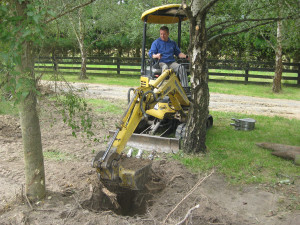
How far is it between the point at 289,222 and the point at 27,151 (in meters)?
3.42

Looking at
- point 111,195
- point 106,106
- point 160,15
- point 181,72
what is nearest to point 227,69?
point 106,106

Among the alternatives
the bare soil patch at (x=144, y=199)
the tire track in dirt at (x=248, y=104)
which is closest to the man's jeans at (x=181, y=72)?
the bare soil patch at (x=144, y=199)

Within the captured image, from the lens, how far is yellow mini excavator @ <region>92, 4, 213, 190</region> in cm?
457

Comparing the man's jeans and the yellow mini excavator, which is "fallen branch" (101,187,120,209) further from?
the man's jeans

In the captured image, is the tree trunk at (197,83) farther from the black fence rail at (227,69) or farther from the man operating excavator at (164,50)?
the black fence rail at (227,69)

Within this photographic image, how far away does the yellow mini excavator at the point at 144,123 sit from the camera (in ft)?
15.0

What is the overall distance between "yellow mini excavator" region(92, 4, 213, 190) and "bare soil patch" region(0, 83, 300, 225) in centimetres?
35

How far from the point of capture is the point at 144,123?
25.7 ft

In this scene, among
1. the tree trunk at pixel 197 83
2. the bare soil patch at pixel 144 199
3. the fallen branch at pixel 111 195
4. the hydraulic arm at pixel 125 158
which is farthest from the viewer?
the tree trunk at pixel 197 83

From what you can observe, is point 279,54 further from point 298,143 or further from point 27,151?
point 27,151

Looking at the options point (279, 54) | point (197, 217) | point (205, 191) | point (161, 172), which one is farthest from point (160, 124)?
point (279, 54)

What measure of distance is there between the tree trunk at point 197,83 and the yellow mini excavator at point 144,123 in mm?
335

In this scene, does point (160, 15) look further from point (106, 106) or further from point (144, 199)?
point (106, 106)

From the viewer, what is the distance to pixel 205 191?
16.7 feet
